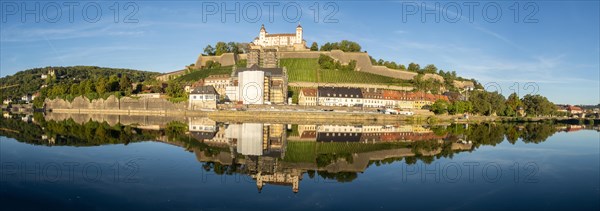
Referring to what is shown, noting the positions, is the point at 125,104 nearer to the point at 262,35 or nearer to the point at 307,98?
the point at 307,98

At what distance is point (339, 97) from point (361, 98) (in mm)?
3454

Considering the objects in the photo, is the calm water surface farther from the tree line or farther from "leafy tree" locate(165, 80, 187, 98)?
"leafy tree" locate(165, 80, 187, 98)

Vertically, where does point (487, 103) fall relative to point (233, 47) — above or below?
below

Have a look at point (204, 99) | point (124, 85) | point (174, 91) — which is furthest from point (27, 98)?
point (204, 99)

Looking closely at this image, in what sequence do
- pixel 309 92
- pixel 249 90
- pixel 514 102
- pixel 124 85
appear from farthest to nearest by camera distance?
pixel 514 102, pixel 124 85, pixel 309 92, pixel 249 90

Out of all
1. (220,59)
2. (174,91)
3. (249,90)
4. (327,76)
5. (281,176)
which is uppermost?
(220,59)

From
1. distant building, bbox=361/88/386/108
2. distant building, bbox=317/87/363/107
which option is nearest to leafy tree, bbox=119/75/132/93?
distant building, bbox=317/87/363/107

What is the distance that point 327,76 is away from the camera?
83.8m

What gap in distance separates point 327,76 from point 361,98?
15250 millimetres

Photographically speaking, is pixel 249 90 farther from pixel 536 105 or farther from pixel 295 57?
pixel 536 105

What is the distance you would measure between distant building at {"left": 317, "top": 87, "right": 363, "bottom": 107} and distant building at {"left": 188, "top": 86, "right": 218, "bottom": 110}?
54.8 ft

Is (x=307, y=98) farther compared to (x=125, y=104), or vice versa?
(x=307, y=98)

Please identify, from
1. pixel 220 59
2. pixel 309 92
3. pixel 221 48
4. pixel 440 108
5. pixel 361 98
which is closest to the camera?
pixel 440 108

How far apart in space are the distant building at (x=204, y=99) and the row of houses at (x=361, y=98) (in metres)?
14.1
